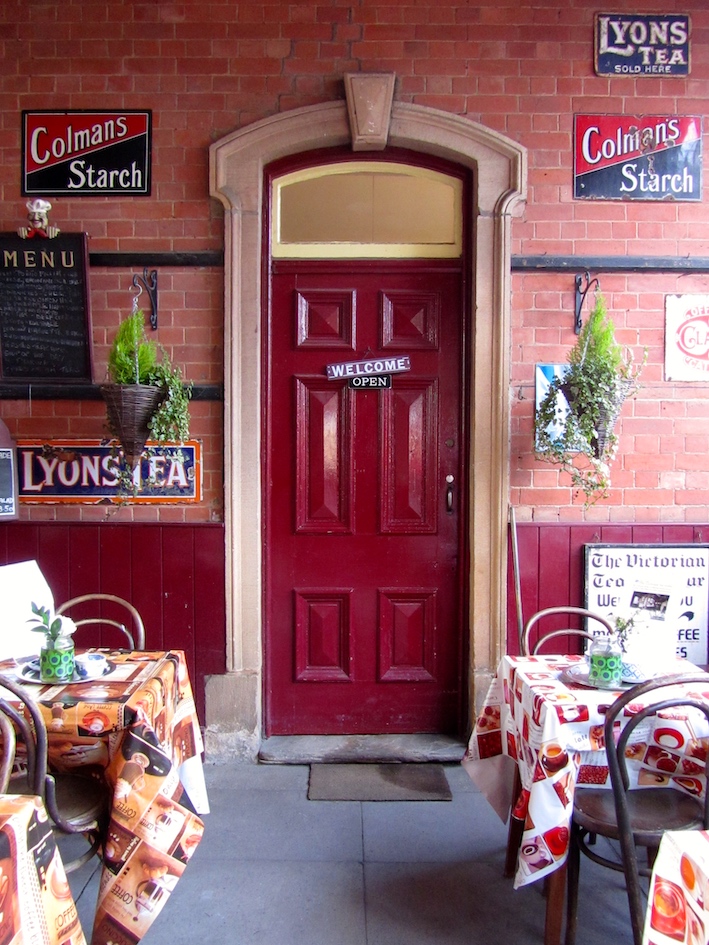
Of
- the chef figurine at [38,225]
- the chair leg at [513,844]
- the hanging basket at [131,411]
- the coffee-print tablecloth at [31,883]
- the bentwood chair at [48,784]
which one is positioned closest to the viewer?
the coffee-print tablecloth at [31,883]

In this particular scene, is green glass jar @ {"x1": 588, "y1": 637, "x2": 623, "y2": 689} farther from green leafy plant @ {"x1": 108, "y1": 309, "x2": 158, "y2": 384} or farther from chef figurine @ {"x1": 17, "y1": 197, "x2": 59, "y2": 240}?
chef figurine @ {"x1": 17, "y1": 197, "x2": 59, "y2": 240}

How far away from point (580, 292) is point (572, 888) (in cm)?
270

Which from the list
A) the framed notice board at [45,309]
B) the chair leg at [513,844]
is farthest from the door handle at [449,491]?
the framed notice board at [45,309]

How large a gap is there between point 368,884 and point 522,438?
2177mm

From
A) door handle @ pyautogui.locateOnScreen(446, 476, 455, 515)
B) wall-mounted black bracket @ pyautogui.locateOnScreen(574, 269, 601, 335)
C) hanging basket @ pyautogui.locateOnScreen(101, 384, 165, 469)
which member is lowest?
door handle @ pyautogui.locateOnScreen(446, 476, 455, 515)

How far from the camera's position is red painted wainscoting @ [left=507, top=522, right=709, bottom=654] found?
3.83 metres

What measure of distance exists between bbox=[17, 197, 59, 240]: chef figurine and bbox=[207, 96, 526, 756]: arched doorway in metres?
0.84

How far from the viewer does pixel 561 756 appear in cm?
230

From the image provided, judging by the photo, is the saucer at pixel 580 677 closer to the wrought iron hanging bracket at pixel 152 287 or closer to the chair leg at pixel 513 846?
the chair leg at pixel 513 846

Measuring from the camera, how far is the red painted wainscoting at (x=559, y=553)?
151 inches

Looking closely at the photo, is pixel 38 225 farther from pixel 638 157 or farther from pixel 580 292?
pixel 638 157

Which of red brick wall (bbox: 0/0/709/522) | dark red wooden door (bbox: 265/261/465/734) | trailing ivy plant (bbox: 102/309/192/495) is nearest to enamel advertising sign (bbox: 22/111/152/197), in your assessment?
red brick wall (bbox: 0/0/709/522)

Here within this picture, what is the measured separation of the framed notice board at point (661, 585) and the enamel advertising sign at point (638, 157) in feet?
6.01

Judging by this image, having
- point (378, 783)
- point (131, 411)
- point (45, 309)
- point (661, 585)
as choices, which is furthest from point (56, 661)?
point (661, 585)
